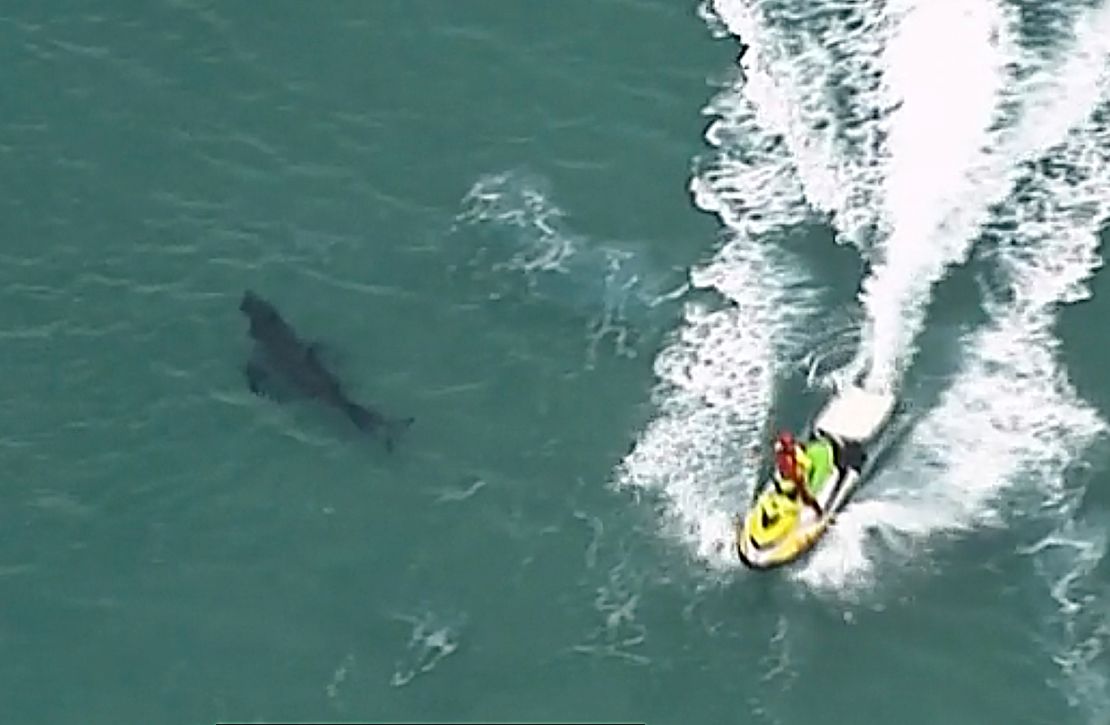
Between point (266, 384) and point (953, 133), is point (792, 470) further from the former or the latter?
point (953, 133)

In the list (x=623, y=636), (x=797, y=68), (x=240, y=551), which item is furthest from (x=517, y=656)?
(x=797, y=68)

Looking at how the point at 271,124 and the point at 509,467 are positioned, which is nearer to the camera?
the point at 509,467

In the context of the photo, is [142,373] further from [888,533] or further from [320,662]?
[888,533]

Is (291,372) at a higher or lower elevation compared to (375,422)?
higher

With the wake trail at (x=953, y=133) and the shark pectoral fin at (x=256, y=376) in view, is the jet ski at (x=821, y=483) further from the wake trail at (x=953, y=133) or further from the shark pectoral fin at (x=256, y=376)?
the shark pectoral fin at (x=256, y=376)

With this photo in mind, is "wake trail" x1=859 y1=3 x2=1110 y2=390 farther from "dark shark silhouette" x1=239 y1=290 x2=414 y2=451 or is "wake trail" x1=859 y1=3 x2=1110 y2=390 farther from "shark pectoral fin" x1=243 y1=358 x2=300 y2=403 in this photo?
"shark pectoral fin" x1=243 y1=358 x2=300 y2=403

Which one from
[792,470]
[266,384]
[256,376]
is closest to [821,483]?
[792,470]
